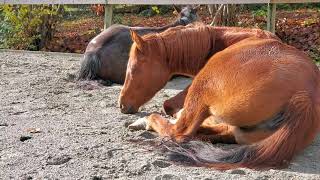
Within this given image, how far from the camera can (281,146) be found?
4.09 m

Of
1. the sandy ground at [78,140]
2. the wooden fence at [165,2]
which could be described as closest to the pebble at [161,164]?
the sandy ground at [78,140]

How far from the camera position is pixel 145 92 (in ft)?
18.1

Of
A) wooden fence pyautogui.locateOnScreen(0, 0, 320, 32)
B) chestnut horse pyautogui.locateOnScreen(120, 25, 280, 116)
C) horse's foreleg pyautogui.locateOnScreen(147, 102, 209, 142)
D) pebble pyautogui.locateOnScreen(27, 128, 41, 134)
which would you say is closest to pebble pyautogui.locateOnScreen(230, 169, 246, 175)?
horse's foreleg pyautogui.locateOnScreen(147, 102, 209, 142)

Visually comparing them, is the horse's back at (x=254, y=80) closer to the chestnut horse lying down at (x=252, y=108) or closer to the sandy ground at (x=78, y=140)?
the chestnut horse lying down at (x=252, y=108)

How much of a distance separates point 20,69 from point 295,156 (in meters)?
5.67

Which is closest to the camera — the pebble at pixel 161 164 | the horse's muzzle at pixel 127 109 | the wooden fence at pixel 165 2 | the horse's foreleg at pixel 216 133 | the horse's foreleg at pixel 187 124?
the pebble at pixel 161 164

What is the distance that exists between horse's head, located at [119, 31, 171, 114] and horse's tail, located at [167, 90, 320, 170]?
4.11 feet

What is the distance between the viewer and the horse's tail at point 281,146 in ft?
13.4

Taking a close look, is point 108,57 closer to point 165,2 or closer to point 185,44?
point 165,2

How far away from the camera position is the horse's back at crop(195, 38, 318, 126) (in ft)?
14.1

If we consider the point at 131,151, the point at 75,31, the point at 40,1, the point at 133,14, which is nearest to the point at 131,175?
the point at 131,151

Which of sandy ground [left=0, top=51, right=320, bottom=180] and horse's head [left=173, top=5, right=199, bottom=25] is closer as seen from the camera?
sandy ground [left=0, top=51, right=320, bottom=180]

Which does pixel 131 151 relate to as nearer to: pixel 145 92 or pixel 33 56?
pixel 145 92

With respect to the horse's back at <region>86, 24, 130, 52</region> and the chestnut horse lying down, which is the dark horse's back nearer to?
the horse's back at <region>86, 24, 130, 52</region>
